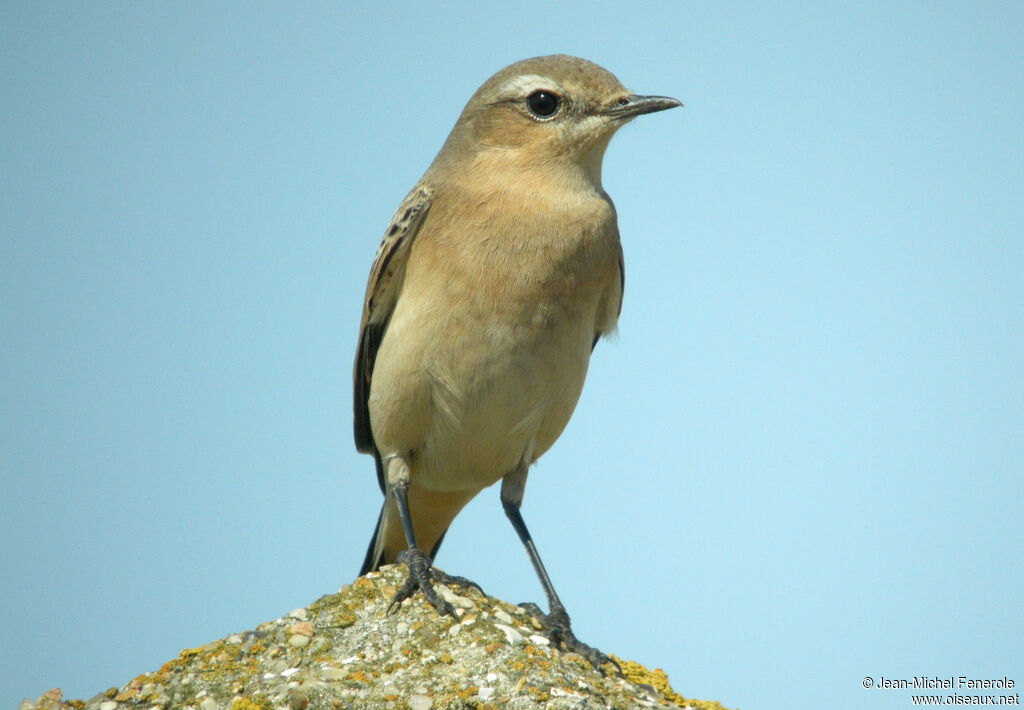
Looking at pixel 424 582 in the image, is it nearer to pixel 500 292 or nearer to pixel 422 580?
pixel 422 580

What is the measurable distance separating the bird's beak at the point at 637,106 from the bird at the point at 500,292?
0.04ft

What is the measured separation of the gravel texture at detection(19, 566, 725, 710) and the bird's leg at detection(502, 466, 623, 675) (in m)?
0.22

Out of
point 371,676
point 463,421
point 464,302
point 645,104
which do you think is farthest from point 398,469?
point 645,104

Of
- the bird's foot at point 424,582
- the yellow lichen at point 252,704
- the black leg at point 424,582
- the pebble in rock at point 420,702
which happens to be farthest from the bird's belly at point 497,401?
the yellow lichen at point 252,704

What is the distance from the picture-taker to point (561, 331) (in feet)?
24.4

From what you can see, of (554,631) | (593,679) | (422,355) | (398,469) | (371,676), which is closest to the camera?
(371,676)

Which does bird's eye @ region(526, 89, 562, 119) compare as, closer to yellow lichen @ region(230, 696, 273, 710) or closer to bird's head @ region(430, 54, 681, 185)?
bird's head @ region(430, 54, 681, 185)

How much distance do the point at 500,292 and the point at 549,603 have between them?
2311 millimetres

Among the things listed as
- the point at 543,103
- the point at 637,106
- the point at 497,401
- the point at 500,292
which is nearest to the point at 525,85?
the point at 543,103

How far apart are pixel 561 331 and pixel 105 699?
3785 mm

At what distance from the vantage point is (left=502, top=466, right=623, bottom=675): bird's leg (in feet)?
22.3

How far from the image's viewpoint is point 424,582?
666 cm

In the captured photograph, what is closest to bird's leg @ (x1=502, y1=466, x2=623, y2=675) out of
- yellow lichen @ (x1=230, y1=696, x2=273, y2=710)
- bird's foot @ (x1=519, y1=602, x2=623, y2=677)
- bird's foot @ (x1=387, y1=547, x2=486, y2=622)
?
bird's foot @ (x1=519, y1=602, x2=623, y2=677)

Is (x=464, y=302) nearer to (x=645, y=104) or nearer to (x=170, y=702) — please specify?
(x=645, y=104)
